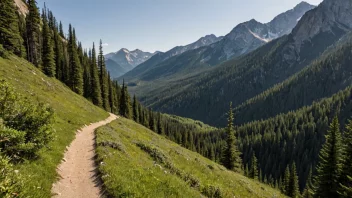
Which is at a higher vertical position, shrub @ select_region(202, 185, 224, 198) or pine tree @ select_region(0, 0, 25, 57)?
pine tree @ select_region(0, 0, 25, 57)

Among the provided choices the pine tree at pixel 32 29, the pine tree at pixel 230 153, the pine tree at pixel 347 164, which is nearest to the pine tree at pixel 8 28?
the pine tree at pixel 32 29

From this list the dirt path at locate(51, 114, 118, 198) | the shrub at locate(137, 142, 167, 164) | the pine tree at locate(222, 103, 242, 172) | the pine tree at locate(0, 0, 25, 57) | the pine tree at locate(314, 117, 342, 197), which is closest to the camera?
Result: the dirt path at locate(51, 114, 118, 198)

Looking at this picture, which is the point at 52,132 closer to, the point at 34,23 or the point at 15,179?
the point at 15,179

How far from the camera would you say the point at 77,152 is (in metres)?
21.8

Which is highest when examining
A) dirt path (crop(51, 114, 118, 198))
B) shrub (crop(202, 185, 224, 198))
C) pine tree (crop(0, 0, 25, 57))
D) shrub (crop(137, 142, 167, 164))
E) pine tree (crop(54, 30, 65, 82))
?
pine tree (crop(0, 0, 25, 57))

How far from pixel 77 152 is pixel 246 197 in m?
18.8

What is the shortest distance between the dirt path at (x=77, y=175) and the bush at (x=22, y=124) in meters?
2.60

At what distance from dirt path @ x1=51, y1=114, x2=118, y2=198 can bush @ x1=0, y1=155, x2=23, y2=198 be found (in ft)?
16.4

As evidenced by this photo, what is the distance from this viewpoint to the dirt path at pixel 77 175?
13.4 metres

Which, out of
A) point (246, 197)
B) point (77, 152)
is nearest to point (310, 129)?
point (246, 197)

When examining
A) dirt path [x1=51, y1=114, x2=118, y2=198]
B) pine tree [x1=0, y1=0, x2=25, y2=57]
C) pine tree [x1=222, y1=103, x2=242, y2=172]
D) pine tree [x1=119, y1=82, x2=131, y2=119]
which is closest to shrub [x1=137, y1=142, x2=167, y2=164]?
dirt path [x1=51, y1=114, x2=118, y2=198]

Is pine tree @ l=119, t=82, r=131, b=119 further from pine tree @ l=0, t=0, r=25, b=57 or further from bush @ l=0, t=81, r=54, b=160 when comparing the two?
bush @ l=0, t=81, r=54, b=160

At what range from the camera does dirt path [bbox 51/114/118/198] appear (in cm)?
1345

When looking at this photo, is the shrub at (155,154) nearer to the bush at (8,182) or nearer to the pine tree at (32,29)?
the bush at (8,182)
